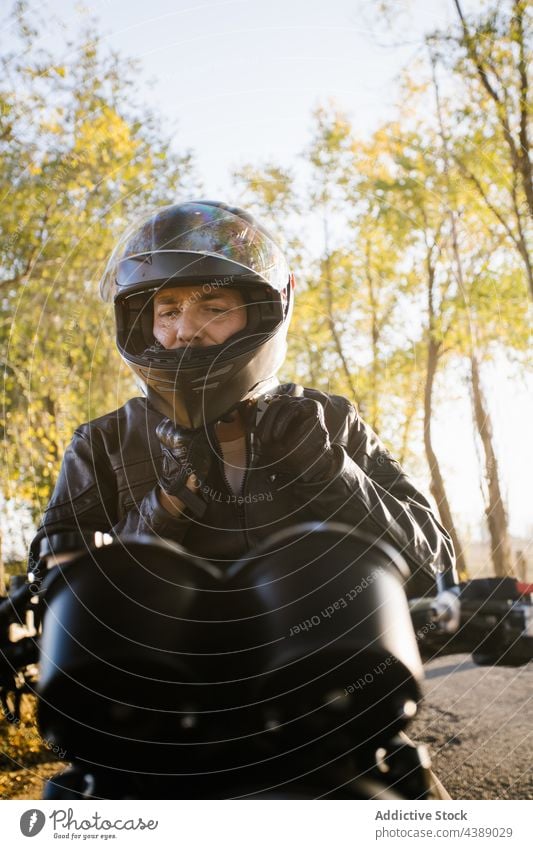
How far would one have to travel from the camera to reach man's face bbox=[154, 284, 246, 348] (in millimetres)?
1603

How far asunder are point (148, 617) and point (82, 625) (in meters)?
0.14

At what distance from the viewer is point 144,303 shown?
1.74 metres

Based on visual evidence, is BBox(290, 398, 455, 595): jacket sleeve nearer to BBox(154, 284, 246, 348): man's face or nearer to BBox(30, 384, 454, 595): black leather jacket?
BBox(30, 384, 454, 595): black leather jacket

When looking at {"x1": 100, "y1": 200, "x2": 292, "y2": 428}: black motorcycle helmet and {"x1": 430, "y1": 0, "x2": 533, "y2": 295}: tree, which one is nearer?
{"x1": 100, "y1": 200, "x2": 292, "y2": 428}: black motorcycle helmet

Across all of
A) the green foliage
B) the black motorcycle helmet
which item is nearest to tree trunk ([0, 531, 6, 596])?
the green foliage

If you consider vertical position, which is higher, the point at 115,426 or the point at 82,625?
the point at 115,426

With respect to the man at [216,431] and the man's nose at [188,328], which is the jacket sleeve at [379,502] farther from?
the man's nose at [188,328]

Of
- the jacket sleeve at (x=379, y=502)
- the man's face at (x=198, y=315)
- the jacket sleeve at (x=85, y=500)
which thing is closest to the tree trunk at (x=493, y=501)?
the jacket sleeve at (x=379, y=502)

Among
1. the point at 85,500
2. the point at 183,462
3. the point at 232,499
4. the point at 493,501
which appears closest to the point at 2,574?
the point at 85,500

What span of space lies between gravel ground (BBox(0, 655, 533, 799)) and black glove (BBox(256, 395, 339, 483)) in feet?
2.24

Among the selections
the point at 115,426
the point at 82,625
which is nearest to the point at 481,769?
the point at 82,625

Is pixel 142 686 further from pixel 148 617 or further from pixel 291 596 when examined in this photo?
pixel 291 596

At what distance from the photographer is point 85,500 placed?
1.67m

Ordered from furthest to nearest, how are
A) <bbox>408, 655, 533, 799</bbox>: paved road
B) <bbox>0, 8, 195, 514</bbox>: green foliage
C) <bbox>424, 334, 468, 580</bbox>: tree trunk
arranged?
1. <bbox>0, 8, 195, 514</bbox>: green foliage
2. <bbox>424, 334, 468, 580</bbox>: tree trunk
3. <bbox>408, 655, 533, 799</bbox>: paved road
